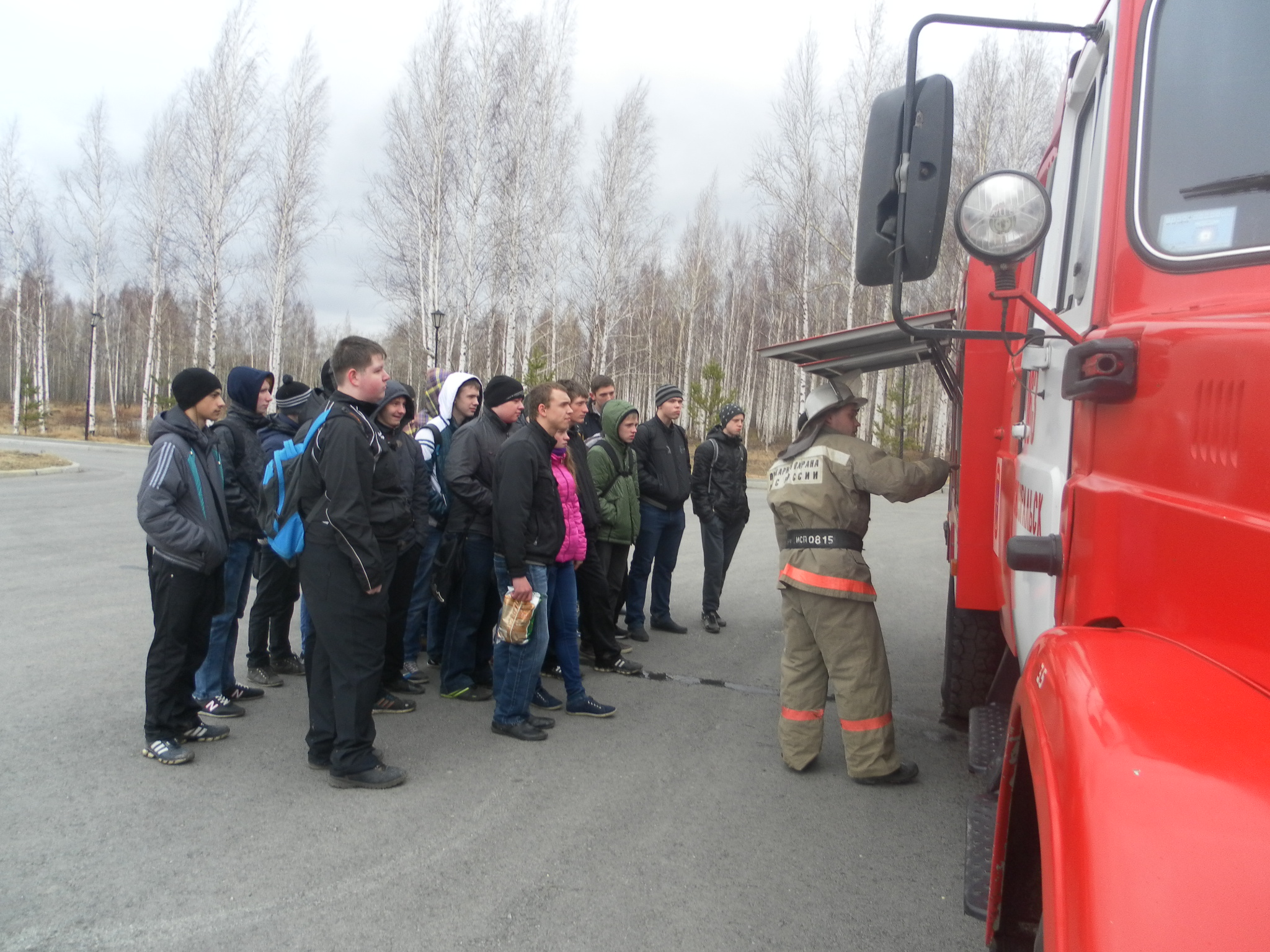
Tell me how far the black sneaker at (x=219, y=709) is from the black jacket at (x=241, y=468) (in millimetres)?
905

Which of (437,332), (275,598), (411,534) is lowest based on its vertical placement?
(275,598)

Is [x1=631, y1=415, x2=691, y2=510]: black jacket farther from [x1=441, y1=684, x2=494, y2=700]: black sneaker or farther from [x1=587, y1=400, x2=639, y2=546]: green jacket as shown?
[x1=441, y1=684, x2=494, y2=700]: black sneaker

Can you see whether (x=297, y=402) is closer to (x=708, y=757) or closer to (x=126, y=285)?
(x=708, y=757)

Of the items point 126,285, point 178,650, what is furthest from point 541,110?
point 126,285

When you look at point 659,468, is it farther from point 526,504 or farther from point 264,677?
point 264,677

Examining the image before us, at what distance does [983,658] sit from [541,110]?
82.9ft

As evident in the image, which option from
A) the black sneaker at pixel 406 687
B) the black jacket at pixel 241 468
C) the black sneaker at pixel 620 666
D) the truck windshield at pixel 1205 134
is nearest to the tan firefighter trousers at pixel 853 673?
the black sneaker at pixel 620 666

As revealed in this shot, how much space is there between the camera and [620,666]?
6.10 metres

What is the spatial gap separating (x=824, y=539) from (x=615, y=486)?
256 cm

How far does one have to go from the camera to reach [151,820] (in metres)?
3.58

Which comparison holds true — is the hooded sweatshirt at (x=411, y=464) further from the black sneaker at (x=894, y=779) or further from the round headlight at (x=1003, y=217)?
the round headlight at (x=1003, y=217)

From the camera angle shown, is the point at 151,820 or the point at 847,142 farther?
the point at 847,142

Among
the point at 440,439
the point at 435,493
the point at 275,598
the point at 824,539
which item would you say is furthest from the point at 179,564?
the point at 824,539

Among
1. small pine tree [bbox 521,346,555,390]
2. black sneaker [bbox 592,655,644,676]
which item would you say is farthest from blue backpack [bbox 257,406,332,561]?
small pine tree [bbox 521,346,555,390]
